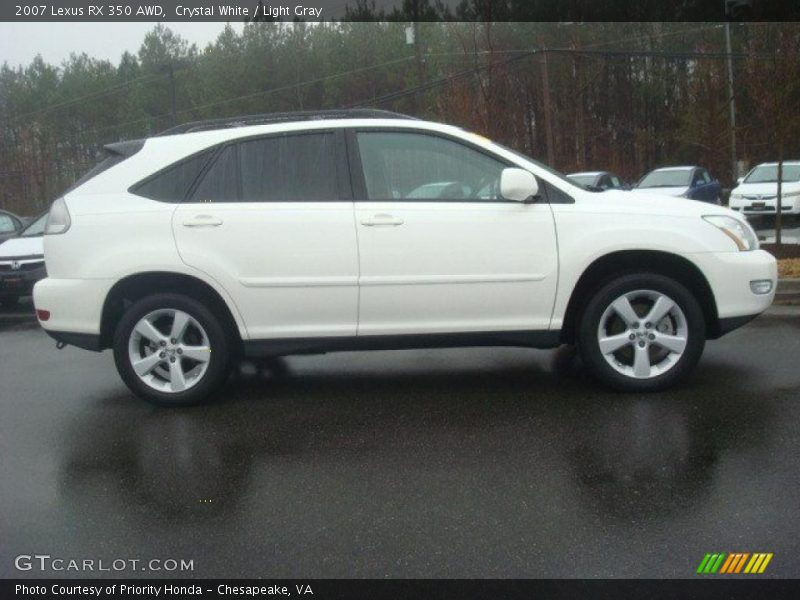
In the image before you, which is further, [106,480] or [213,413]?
[213,413]

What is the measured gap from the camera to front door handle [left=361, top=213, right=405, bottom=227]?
593 cm

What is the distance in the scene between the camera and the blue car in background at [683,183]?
22906 millimetres

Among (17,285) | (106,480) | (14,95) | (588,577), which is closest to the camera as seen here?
(588,577)

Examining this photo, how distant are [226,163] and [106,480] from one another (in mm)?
2294

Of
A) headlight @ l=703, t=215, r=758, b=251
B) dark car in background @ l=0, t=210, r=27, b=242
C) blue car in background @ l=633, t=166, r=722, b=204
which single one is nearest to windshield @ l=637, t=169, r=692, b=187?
blue car in background @ l=633, t=166, r=722, b=204

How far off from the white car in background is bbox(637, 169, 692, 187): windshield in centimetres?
136

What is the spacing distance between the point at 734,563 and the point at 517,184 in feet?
9.49

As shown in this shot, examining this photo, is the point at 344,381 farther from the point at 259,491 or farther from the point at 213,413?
the point at 259,491

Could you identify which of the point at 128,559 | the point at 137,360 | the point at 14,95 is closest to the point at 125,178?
the point at 137,360

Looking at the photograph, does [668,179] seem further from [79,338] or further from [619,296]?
[79,338]

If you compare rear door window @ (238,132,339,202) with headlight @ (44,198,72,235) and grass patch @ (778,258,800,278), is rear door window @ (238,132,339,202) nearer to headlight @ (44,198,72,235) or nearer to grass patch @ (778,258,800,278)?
headlight @ (44,198,72,235)

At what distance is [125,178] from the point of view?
618cm

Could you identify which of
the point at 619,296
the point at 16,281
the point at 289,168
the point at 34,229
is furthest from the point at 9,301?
the point at 619,296

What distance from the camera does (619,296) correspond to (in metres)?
5.97
